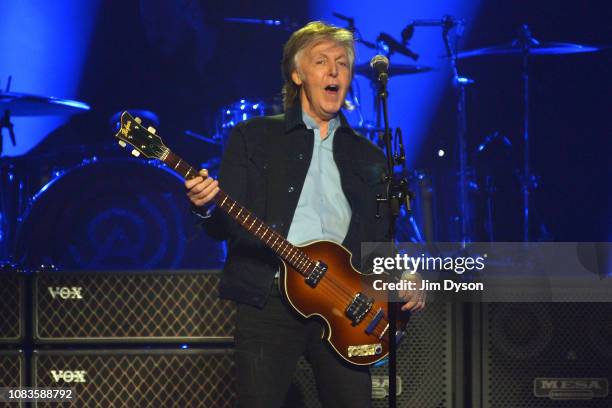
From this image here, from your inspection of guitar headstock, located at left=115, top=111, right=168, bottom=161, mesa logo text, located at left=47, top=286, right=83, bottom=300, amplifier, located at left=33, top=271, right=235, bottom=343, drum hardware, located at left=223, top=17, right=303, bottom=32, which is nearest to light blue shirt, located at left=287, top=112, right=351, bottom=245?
guitar headstock, located at left=115, top=111, right=168, bottom=161

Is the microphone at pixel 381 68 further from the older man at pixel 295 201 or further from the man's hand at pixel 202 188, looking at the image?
the man's hand at pixel 202 188

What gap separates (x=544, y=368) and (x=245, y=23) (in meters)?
4.46

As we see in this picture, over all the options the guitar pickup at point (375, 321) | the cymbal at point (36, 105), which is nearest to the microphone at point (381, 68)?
the guitar pickup at point (375, 321)

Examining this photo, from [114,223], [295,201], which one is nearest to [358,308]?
[295,201]

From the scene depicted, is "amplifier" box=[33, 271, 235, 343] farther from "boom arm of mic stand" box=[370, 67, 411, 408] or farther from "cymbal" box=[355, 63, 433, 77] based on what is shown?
"cymbal" box=[355, 63, 433, 77]

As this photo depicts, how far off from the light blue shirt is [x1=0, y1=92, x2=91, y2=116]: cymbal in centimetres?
390

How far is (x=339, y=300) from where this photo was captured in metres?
3.12

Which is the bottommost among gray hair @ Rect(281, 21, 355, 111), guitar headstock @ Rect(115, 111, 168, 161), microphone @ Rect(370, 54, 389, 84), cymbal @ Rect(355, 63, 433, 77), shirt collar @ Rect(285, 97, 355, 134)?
guitar headstock @ Rect(115, 111, 168, 161)

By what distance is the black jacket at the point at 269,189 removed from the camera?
10.0 ft

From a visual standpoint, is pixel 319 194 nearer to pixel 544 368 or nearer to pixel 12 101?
pixel 544 368

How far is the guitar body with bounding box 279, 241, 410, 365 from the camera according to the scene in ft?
9.93

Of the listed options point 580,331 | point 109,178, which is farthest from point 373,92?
point 580,331

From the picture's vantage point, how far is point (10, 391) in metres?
3.82

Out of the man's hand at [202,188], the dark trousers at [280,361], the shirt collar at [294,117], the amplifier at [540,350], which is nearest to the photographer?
the man's hand at [202,188]
